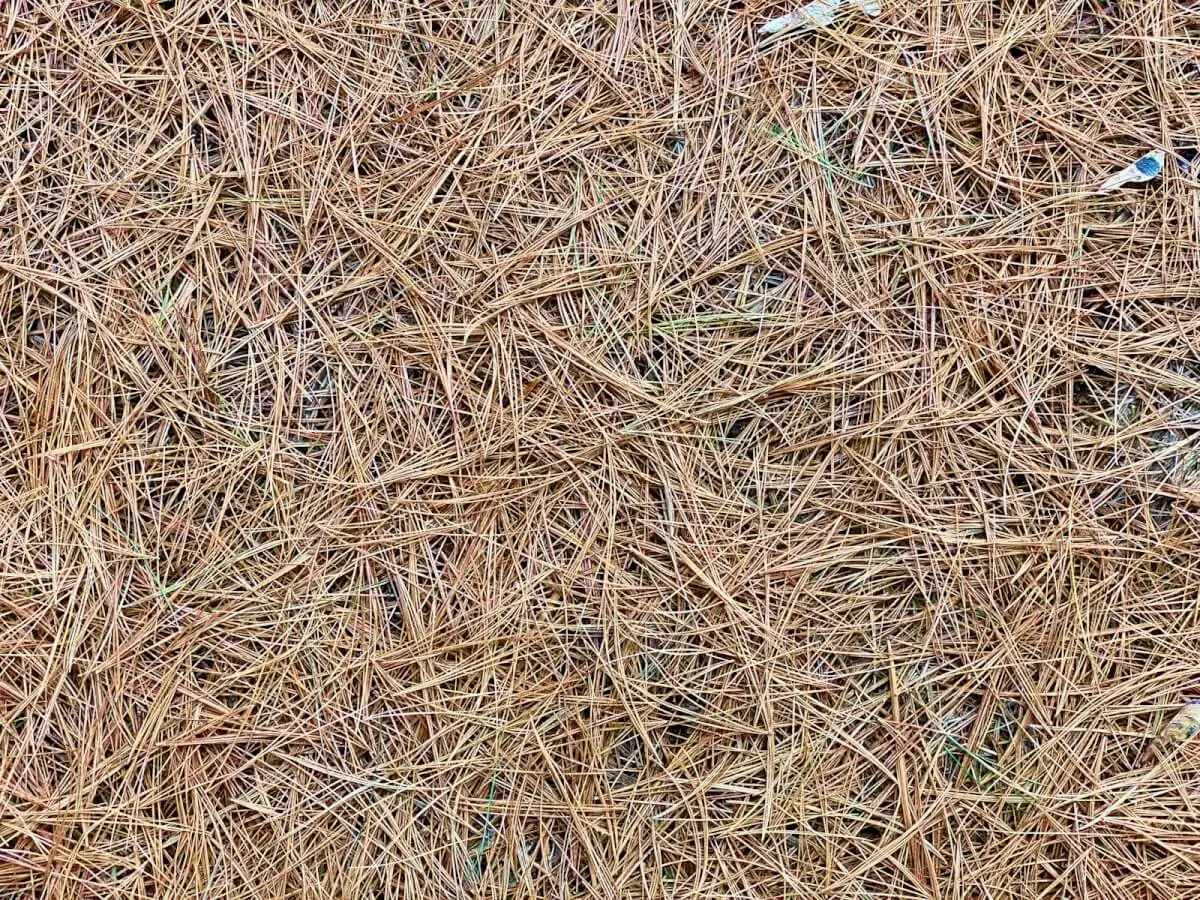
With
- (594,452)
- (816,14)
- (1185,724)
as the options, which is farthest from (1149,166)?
(594,452)

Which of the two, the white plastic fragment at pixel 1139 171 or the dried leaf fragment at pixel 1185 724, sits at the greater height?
the white plastic fragment at pixel 1139 171

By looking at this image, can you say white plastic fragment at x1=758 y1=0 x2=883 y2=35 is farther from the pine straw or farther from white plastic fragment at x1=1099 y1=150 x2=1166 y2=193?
white plastic fragment at x1=1099 y1=150 x2=1166 y2=193

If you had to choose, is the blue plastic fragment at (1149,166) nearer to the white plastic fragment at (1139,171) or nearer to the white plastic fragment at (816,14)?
the white plastic fragment at (1139,171)

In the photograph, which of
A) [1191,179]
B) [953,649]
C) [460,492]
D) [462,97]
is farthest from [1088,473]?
[462,97]

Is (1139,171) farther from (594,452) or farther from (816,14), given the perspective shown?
(594,452)

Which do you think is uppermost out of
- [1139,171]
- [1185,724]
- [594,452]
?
[1139,171]

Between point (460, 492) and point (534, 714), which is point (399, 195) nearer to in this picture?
point (460, 492)

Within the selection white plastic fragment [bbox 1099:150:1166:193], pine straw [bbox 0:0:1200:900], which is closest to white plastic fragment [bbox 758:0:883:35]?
pine straw [bbox 0:0:1200:900]

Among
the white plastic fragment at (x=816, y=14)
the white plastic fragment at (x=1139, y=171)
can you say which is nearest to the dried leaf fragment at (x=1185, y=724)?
the white plastic fragment at (x=1139, y=171)
